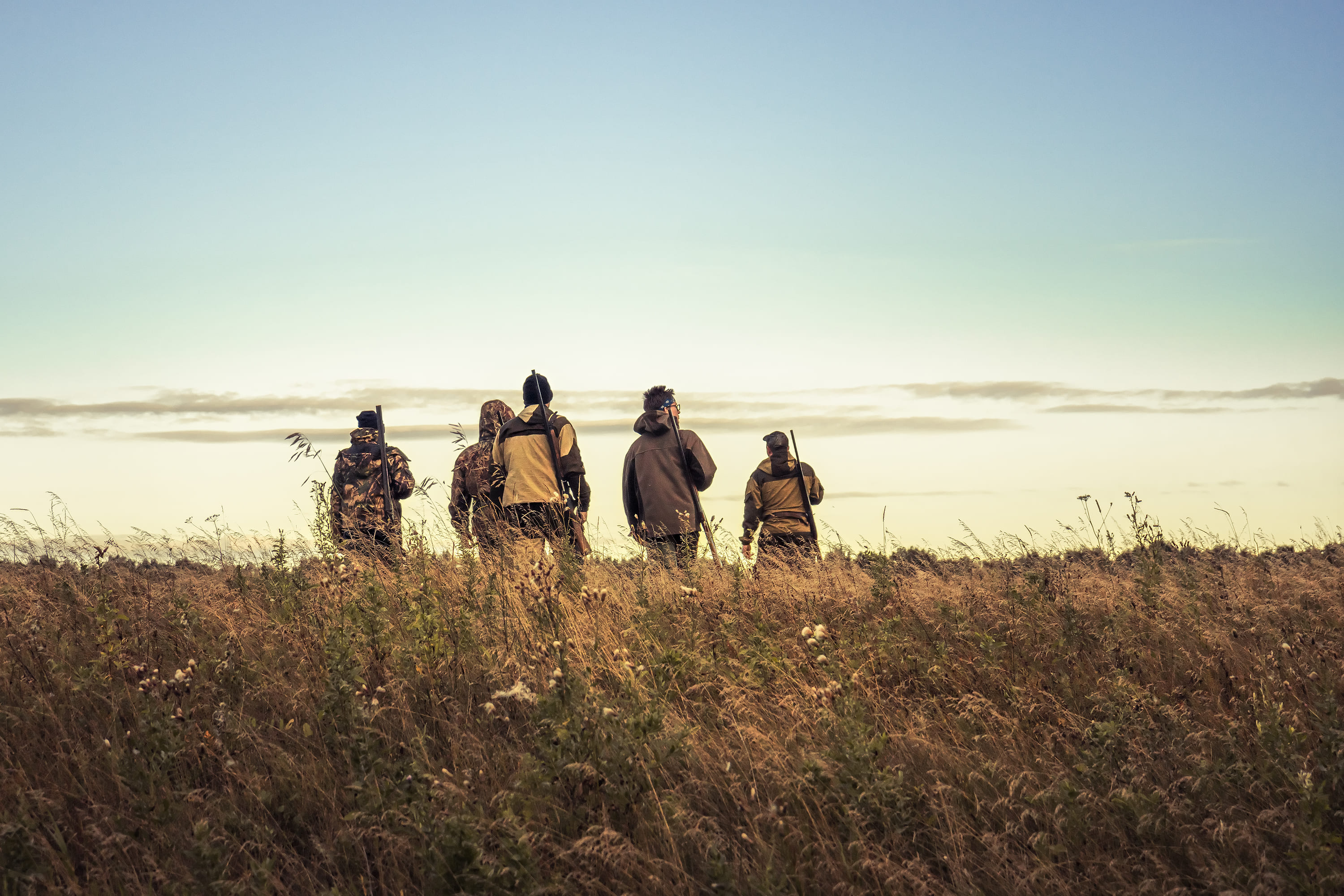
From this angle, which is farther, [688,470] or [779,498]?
[779,498]

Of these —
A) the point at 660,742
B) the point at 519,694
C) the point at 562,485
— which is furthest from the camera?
the point at 562,485

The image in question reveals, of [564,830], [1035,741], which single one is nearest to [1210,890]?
[1035,741]

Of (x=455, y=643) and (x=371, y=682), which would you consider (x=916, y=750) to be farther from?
(x=371, y=682)

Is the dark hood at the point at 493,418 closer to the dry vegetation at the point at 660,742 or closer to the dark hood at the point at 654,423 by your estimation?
the dark hood at the point at 654,423

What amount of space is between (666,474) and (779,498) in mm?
1909

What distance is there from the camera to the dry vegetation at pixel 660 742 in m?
3.34

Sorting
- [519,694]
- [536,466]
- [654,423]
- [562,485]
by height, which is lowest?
[519,694]

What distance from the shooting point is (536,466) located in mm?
9633

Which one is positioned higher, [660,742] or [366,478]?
[366,478]

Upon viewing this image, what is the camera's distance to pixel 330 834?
3.70 metres

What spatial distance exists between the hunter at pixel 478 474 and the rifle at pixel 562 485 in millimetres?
666

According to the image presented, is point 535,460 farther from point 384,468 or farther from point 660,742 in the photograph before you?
point 660,742

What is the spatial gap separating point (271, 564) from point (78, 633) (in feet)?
5.99

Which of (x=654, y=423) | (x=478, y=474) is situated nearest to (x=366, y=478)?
(x=478, y=474)
